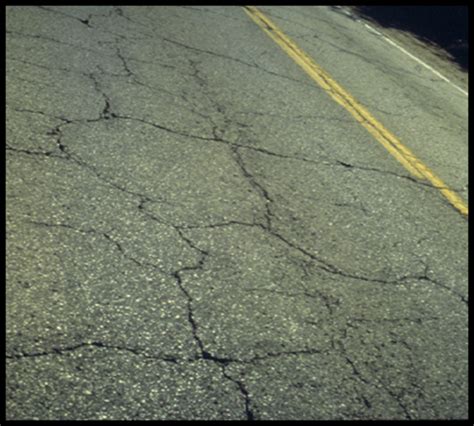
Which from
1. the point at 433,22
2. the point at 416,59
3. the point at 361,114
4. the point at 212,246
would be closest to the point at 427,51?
the point at 416,59

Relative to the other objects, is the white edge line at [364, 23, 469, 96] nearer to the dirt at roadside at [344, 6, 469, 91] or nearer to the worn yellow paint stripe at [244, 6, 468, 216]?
the dirt at roadside at [344, 6, 469, 91]

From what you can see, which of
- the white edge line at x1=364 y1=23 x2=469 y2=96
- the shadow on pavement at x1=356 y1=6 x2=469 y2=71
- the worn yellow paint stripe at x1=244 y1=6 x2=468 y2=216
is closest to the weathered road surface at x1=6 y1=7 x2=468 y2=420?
the worn yellow paint stripe at x1=244 y1=6 x2=468 y2=216

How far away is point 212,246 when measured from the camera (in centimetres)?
392

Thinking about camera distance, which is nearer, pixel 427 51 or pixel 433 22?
pixel 427 51

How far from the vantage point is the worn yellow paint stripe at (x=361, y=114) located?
5609 millimetres

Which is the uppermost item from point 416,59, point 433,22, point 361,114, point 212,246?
point 433,22

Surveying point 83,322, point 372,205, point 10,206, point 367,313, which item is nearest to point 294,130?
point 372,205

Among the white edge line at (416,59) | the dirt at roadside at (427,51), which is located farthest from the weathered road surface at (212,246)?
the dirt at roadside at (427,51)

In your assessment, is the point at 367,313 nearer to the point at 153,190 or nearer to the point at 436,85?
the point at 153,190

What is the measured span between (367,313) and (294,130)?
268 cm

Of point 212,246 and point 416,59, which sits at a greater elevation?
point 416,59

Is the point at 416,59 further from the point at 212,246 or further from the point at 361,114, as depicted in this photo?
the point at 212,246

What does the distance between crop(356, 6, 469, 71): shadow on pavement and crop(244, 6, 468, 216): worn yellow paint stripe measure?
175 inches

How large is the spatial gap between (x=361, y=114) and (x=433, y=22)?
27.2ft
